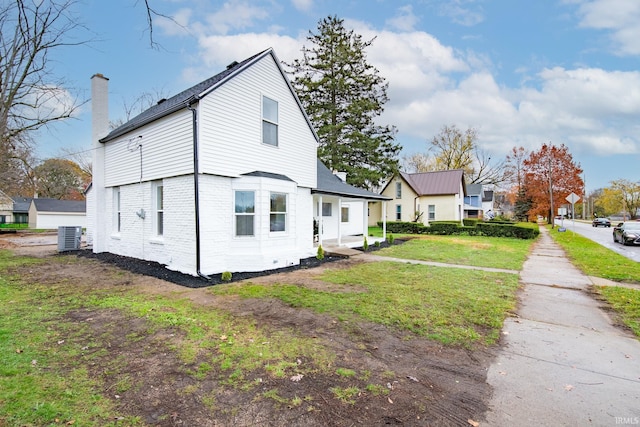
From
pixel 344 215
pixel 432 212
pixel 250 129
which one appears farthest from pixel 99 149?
pixel 432 212

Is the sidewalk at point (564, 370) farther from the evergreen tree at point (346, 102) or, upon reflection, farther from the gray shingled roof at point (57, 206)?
the gray shingled roof at point (57, 206)

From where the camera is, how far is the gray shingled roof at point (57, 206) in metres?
38.2

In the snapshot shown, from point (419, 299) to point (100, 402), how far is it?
5.41 metres

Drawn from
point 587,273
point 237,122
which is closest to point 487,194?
point 587,273

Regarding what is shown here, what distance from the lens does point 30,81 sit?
47.1ft

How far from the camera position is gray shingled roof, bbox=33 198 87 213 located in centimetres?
3820

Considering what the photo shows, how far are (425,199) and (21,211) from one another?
6247 centimetres

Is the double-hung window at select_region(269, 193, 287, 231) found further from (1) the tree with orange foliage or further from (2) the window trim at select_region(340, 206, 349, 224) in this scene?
(1) the tree with orange foliage

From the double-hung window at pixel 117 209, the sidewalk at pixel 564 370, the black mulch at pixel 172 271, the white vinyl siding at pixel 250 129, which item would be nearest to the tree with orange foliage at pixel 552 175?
the white vinyl siding at pixel 250 129

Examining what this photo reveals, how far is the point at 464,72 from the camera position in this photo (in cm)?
1788

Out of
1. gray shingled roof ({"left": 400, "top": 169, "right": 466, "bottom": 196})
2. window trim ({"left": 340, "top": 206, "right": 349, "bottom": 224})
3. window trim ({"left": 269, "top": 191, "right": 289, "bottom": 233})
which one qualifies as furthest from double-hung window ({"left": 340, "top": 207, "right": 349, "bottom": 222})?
gray shingled roof ({"left": 400, "top": 169, "right": 466, "bottom": 196})

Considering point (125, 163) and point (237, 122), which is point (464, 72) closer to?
point (237, 122)

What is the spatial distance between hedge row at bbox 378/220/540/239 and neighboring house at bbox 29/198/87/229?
40.1 metres

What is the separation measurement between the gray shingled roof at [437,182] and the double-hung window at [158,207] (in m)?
25.2
